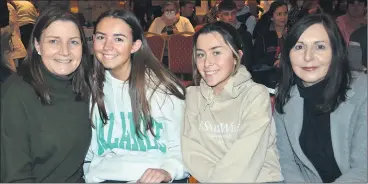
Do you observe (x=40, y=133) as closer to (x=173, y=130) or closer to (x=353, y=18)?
(x=173, y=130)

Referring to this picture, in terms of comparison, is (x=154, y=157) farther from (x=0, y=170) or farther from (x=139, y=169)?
(x=0, y=170)

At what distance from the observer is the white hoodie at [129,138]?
115 inches

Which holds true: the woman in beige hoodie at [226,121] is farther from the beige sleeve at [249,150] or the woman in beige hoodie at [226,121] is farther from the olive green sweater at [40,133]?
the olive green sweater at [40,133]

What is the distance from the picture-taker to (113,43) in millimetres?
2959

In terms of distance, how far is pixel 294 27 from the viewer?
2914 mm

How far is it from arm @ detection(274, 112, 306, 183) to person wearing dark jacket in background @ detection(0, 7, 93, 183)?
3.82ft

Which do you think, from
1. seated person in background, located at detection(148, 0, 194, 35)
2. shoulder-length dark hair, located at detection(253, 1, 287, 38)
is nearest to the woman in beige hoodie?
shoulder-length dark hair, located at detection(253, 1, 287, 38)

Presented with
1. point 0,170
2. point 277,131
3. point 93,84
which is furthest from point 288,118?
point 0,170

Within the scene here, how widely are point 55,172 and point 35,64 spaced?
62cm

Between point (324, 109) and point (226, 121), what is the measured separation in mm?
565

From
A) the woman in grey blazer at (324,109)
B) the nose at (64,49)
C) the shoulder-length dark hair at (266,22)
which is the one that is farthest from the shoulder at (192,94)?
→ the shoulder-length dark hair at (266,22)

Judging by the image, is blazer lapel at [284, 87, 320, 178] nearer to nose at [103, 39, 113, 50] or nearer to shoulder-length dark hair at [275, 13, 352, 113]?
shoulder-length dark hair at [275, 13, 352, 113]

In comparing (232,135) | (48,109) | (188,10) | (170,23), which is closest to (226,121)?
(232,135)

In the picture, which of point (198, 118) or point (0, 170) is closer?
point (0, 170)
